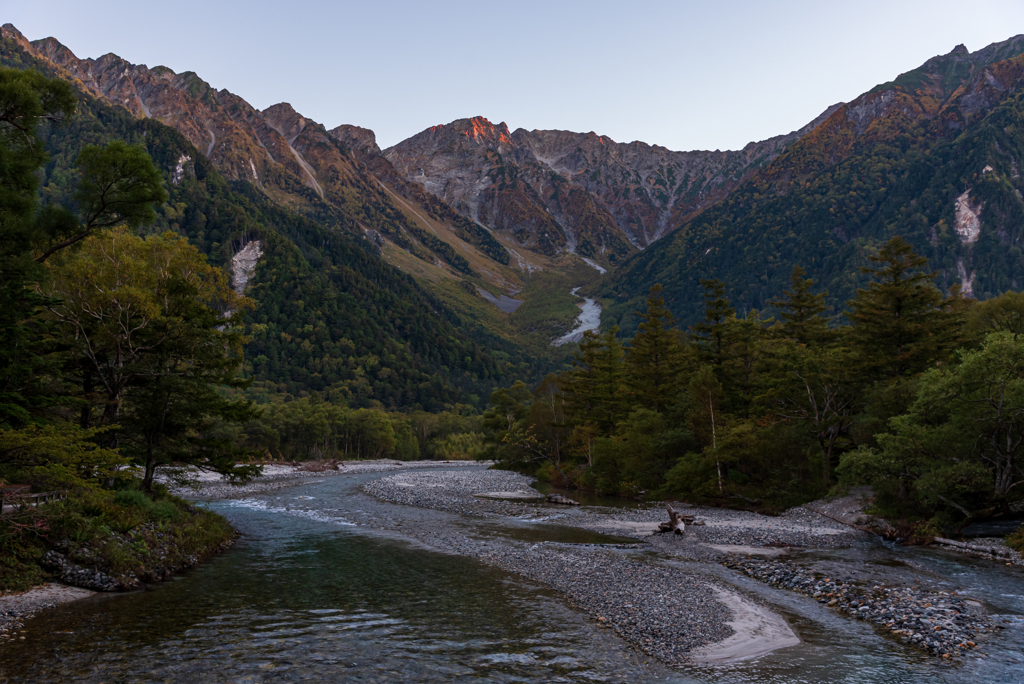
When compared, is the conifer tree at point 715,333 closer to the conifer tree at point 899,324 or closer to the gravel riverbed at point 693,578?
the conifer tree at point 899,324

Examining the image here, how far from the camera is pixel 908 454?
103 ft

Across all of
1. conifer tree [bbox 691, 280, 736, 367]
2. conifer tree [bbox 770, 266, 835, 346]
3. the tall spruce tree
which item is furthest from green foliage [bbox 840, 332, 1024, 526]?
the tall spruce tree

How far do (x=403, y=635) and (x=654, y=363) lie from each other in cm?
5562

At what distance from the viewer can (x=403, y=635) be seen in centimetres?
1552

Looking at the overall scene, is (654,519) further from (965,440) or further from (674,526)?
(965,440)

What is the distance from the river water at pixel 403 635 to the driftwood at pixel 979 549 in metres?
2.00

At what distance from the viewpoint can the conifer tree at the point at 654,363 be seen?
64500 mm

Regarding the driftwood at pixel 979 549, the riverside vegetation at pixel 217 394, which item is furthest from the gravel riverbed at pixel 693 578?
the riverside vegetation at pixel 217 394

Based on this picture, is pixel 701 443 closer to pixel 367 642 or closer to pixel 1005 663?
pixel 1005 663

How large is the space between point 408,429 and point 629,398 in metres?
98.5

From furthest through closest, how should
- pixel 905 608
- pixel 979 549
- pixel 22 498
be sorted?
pixel 979 549
pixel 905 608
pixel 22 498

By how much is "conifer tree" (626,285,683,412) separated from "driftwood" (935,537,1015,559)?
34.5 metres

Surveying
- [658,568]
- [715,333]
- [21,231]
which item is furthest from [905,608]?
[715,333]

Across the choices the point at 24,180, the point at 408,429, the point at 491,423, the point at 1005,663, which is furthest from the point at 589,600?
the point at 408,429
